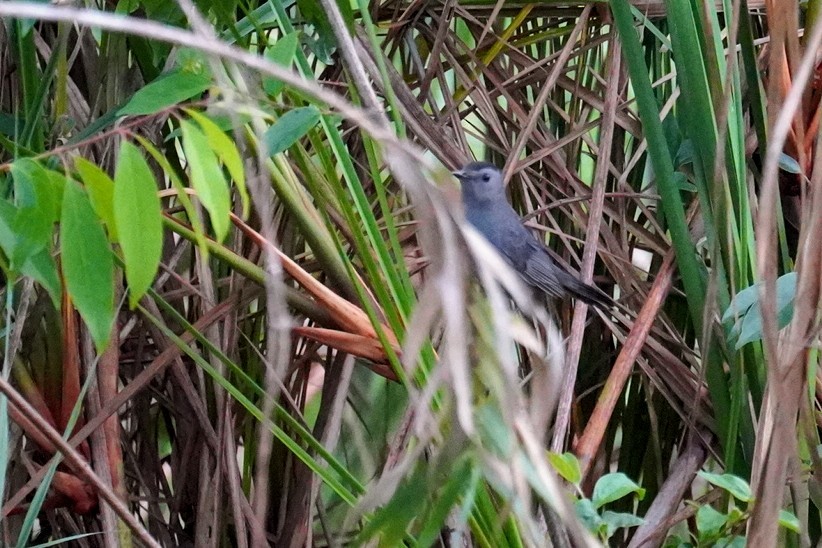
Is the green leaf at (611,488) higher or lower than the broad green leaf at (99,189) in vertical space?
lower

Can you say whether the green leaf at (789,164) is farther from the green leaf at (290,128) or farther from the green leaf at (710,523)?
the green leaf at (290,128)

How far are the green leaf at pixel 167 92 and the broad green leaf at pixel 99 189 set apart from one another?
19 cm

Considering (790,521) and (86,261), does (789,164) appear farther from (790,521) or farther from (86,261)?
(86,261)

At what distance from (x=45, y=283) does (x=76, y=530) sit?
80 centimetres

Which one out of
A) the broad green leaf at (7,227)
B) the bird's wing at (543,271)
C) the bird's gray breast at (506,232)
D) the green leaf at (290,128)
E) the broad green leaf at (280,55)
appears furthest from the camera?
the bird's gray breast at (506,232)

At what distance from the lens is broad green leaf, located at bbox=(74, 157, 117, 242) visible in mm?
647

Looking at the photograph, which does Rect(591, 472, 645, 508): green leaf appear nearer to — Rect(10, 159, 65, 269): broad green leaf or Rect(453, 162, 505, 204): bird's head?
Rect(10, 159, 65, 269): broad green leaf

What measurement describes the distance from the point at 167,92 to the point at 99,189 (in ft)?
0.77

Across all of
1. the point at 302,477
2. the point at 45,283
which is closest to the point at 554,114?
the point at 302,477

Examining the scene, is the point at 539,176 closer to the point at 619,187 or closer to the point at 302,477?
the point at 619,187

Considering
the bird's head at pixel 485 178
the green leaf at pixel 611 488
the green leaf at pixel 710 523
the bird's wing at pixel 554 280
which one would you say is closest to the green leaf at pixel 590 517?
the green leaf at pixel 611 488

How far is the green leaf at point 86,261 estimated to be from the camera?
0.64 meters

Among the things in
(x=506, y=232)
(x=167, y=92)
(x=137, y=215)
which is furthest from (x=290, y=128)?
(x=506, y=232)

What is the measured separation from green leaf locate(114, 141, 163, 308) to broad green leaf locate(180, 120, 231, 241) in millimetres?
30
